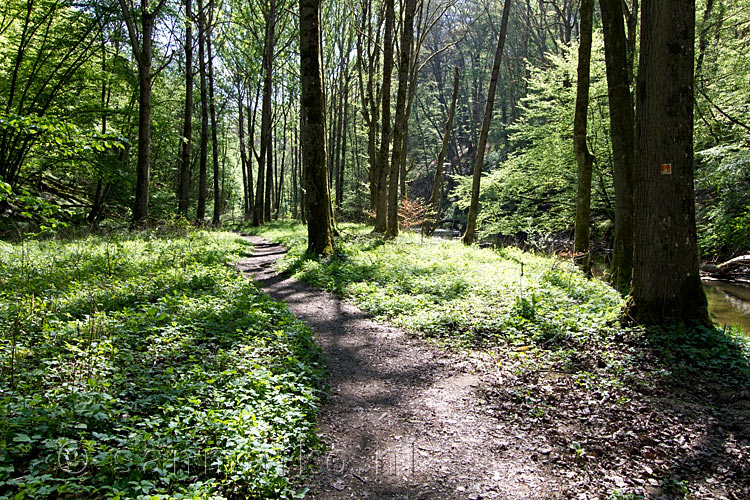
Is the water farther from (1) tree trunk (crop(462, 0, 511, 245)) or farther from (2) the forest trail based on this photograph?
(1) tree trunk (crop(462, 0, 511, 245))

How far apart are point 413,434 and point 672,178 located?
465 centimetres

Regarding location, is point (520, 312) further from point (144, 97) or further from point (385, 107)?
point (144, 97)

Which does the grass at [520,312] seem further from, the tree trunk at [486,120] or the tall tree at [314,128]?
the tree trunk at [486,120]

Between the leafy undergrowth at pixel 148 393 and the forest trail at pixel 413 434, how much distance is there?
31cm

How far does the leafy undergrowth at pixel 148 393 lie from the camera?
7.72 feet

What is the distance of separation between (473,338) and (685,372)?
2.48m

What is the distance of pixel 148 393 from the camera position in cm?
332

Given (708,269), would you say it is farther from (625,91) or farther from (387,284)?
(387,284)

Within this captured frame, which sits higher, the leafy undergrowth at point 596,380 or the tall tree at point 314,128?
the tall tree at point 314,128

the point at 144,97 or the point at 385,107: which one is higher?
the point at 385,107

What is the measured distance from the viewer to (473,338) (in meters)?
5.88

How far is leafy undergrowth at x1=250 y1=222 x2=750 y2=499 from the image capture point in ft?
10.3

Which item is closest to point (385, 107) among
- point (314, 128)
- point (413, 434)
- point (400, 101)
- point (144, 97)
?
point (400, 101)

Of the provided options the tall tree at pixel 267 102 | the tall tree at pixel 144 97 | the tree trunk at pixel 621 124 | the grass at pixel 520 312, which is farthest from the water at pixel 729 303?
the tall tree at pixel 267 102
